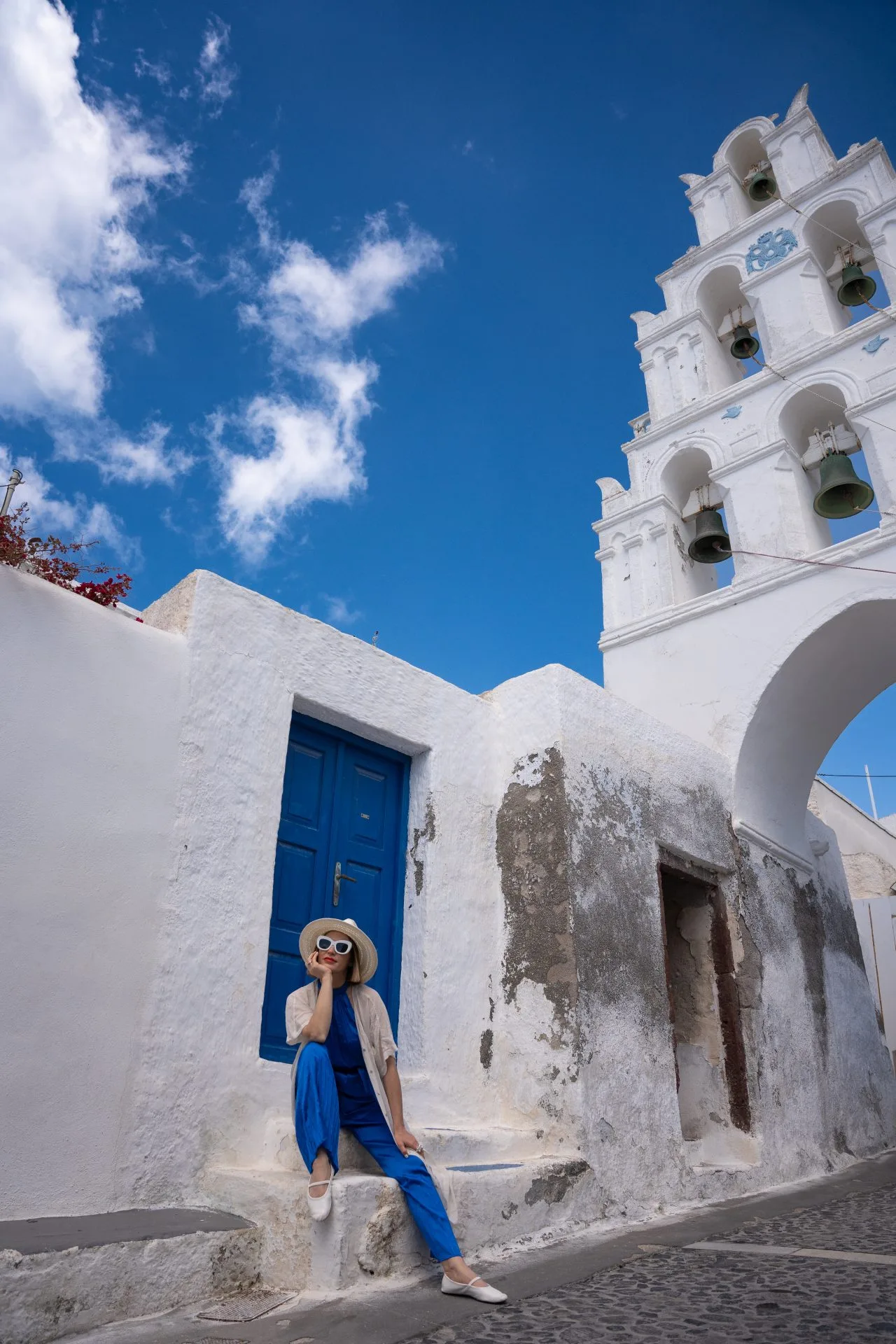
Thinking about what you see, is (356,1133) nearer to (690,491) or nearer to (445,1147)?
(445,1147)

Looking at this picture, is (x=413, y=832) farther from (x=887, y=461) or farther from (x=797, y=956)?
(x=887, y=461)

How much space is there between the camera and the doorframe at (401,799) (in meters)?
4.55

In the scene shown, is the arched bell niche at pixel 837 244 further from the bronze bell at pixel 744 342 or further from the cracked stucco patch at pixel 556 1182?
the cracked stucco patch at pixel 556 1182

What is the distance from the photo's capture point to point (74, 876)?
3.24 meters

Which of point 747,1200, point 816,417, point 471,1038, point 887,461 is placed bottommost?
point 747,1200

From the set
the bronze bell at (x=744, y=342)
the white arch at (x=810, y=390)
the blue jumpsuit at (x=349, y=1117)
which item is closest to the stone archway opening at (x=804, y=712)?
the white arch at (x=810, y=390)

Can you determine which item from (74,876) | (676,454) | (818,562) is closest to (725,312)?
(676,454)

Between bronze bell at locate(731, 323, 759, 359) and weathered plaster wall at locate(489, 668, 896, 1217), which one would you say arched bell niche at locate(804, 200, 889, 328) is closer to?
bronze bell at locate(731, 323, 759, 359)

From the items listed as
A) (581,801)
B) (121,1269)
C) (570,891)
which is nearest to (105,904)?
(121,1269)

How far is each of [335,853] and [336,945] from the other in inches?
44.3

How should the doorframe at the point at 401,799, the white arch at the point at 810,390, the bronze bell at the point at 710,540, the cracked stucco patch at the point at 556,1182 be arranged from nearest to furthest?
the cracked stucco patch at the point at 556,1182 < the doorframe at the point at 401,799 < the white arch at the point at 810,390 < the bronze bell at the point at 710,540

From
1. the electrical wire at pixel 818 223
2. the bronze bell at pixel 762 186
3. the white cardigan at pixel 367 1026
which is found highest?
the bronze bell at pixel 762 186

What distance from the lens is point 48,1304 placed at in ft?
7.64

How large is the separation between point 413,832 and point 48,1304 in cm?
279
